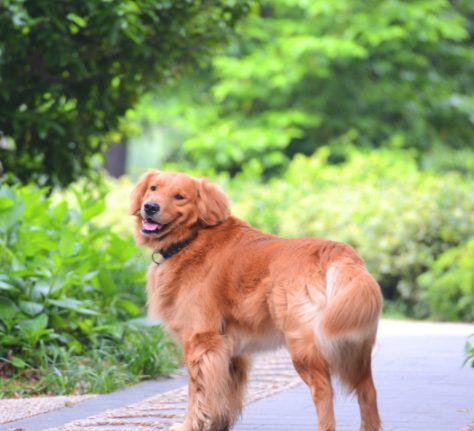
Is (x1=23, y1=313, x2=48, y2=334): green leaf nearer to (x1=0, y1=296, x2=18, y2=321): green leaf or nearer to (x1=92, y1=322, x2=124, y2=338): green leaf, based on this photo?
(x1=0, y1=296, x2=18, y2=321): green leaf

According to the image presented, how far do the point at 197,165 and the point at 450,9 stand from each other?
8.29 metres

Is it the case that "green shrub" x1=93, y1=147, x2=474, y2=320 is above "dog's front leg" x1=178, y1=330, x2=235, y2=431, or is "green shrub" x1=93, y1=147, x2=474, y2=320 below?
below

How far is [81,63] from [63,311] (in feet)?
8.11

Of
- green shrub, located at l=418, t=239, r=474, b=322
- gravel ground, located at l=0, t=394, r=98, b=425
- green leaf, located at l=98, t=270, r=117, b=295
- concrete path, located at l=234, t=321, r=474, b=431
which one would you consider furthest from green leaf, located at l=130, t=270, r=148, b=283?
green shrub, located at l=418, t=239, r=474, b=322

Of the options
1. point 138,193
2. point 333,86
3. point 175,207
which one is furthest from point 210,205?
point 333,86

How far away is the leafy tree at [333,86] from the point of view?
17.3 m

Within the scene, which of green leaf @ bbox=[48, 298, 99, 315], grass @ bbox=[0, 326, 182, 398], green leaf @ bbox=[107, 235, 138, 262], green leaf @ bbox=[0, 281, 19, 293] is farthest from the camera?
green leaf @ bbox=[107, 235, 138, 262]

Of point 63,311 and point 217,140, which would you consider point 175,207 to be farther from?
point 217,140

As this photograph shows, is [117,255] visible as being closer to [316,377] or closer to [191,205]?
[191,205]

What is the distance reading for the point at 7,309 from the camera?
5.11 metres

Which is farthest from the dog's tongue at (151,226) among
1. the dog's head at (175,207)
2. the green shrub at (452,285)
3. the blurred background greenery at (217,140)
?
the green shrub at (452,285)

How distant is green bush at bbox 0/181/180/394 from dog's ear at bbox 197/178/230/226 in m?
1.63

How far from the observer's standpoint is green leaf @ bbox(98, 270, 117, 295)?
5.86 m

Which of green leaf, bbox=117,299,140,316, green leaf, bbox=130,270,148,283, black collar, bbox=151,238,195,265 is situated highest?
black collar, bbox=151,238,195,265
